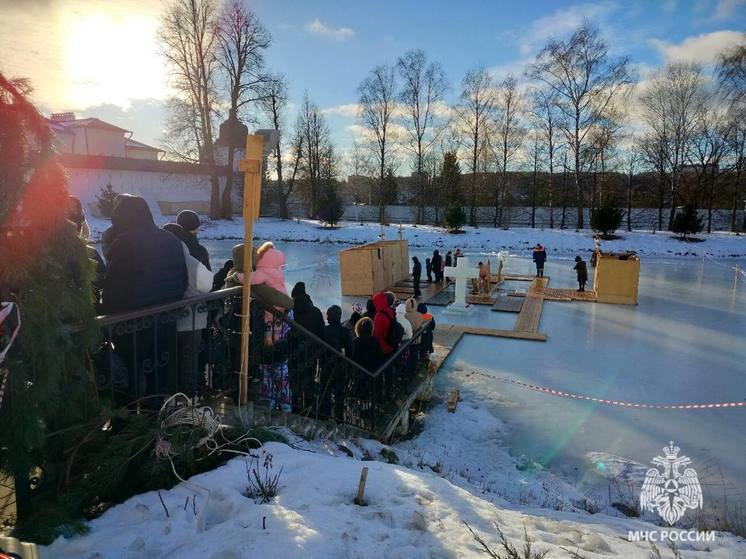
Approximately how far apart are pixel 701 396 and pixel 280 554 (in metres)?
7.04

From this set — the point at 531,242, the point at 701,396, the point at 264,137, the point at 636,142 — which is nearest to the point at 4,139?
the point at 264,137

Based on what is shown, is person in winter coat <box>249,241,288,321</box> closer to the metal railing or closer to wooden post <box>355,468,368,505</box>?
the metal railing

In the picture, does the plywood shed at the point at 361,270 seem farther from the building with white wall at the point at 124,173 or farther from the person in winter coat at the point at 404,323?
the building with white wall at the point at 124,173

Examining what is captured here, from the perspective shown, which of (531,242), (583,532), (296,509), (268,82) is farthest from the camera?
(268,82)

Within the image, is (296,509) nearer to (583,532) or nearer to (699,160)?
(583,532)

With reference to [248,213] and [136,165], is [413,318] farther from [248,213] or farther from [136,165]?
[136,165]

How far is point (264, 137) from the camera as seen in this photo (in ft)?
12.6

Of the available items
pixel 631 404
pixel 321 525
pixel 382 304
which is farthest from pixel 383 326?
pixel 321 525

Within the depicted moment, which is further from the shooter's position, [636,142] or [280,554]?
[636,142]

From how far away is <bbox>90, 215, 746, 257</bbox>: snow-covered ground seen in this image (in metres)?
28.8

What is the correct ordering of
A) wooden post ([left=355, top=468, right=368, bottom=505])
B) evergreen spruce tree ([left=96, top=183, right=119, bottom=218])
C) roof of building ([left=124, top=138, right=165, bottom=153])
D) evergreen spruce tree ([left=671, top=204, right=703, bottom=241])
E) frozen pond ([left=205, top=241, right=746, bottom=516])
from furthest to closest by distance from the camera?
roof of building ([left=124, top=138, right=165, bottom=153]), evergreen spruce tree ([left=671, top=204, right=703, bottom=241]), evergreen spruce tree ([left=96, top=183, right=119, bottom=218]), frozen pond ([left=205, top=241, right=746, bottom=516]), wooden post ([left=355, top=468, right=368, bottom=505])

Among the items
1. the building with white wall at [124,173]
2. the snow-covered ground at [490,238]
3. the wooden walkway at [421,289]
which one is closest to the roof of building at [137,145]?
the building with white wall at [124,173]

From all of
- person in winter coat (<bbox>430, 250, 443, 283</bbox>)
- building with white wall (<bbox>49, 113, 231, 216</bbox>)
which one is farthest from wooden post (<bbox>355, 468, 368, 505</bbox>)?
building with white wall (<bbox>49, 113, 231, 216</bbox>)

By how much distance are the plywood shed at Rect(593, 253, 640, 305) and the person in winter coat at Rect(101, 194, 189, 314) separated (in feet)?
42.8
